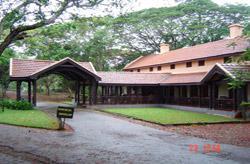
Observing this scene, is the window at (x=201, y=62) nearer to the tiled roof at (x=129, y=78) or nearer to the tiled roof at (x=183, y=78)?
the tiled roof at (x=183, y=78)

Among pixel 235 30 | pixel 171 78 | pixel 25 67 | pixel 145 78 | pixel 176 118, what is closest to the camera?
pixel 176 118

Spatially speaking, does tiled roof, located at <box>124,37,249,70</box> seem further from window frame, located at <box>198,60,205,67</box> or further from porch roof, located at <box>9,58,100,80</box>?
porch roof, located at <box>9,58,100,80</box>

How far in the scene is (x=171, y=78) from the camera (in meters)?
35.5

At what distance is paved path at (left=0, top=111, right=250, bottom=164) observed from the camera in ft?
33.5

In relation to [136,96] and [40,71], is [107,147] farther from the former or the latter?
[136,96]

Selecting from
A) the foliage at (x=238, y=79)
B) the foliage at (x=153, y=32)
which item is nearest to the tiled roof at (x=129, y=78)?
the foliage at (x=153, y=32)

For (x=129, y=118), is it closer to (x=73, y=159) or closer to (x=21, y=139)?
(x=21, y=139)

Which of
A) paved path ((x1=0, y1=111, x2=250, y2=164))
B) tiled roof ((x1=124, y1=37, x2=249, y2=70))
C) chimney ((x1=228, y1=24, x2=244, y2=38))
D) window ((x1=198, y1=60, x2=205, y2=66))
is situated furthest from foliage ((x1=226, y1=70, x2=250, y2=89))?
chimney ((x1=228, y1=24, x2=244, y2=38))

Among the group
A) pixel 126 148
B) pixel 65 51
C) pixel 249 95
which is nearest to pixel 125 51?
pixel 65 51

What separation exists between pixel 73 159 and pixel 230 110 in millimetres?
17708

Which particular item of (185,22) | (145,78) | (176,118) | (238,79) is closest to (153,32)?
(185,22)

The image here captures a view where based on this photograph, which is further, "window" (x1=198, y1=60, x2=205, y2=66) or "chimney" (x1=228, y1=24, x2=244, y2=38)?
"chimney" (x1=228, y1=24, x2=244, y2=38)

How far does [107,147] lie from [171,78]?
24130 millimetres

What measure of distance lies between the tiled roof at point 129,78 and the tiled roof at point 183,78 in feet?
3.19
